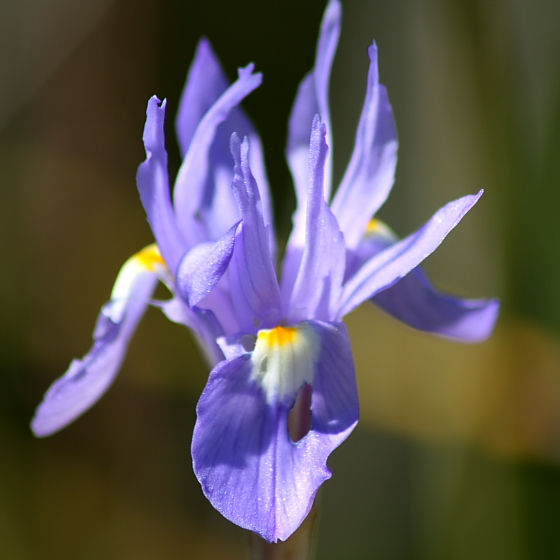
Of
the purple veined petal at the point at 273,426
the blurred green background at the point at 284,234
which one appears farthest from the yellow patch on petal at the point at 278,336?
the blurred green background at the point at 284,234

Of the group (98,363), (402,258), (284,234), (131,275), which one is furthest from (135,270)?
(284,234)

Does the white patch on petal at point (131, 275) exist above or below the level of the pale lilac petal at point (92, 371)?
above

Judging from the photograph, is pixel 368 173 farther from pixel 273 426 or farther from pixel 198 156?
pixel 273 426

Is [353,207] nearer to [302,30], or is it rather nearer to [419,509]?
[419,509]

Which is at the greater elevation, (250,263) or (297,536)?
(250,263)

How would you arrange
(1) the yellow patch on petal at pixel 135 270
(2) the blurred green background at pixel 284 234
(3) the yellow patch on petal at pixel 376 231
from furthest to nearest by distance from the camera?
(2) the blurred green background at pixel 284 234 → (3) the yellow patch on petal at pixel 376 231 → (1) the yellow patch on petal at pixel 135 270

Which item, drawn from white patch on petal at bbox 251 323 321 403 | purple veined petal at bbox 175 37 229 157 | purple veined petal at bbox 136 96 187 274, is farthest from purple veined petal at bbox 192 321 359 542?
purple veined petal at bbox 175 37 229 157

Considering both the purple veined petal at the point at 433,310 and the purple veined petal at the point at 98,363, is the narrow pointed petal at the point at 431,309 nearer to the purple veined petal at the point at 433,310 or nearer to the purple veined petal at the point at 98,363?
the purple veined petal at the point at 433,310
